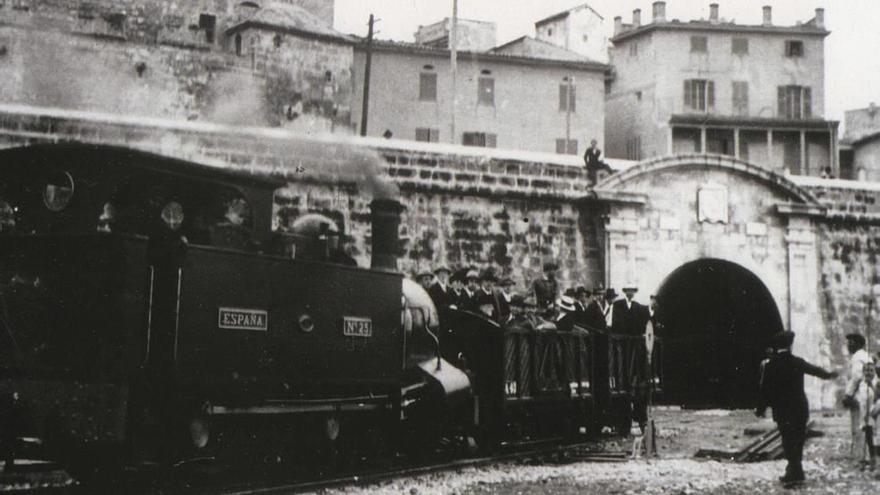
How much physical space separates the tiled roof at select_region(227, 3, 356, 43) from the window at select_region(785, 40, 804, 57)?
1889 centimetres

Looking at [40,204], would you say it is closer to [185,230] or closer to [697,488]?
[185,230]

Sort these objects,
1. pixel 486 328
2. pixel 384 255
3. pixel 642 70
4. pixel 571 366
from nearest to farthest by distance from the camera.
→ pixel 384 255, pixel 486 328, pixel 571 366, pixel 642 70

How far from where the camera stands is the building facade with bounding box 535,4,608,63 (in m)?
50.8

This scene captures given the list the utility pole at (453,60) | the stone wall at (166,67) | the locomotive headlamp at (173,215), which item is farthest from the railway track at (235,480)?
the utility pole at (453,60)

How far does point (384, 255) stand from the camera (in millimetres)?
11570

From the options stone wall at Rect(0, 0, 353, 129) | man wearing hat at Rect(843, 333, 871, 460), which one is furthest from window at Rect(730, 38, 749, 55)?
man wearing hat at Rect(843, 333, 871, 460)

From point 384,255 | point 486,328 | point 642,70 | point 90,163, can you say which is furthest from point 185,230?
point 642,70

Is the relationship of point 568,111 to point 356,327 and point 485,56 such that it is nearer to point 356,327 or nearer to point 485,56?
Answer: point 485,56

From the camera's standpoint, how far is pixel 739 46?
150 feet

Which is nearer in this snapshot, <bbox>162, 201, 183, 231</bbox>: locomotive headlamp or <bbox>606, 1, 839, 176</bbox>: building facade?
<bbox>162, 201, 183, 231</bbox>: locomotive headlamp

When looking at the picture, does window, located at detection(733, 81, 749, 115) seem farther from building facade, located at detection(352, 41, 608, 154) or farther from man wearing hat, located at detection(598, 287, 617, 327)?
man wearing hat, located at detection(598, 287, 617, 327)

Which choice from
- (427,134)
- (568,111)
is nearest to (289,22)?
(427,134)

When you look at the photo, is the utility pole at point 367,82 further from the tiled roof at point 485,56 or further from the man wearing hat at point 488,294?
the man wearing hat at point 488,294

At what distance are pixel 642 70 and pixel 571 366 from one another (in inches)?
1332
